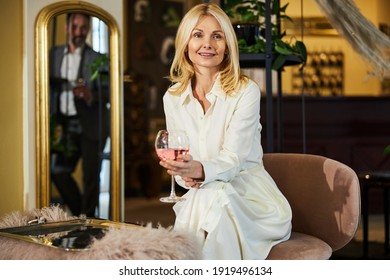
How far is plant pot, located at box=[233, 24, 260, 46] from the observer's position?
2.89 metres

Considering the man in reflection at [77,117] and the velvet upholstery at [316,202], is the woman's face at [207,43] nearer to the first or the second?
the velvet upholstery at [316,202]

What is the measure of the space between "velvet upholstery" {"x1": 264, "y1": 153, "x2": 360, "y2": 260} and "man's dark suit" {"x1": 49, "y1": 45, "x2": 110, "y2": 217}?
155 centimetres

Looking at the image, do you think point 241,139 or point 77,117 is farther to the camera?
point 77,117

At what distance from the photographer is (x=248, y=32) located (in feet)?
9.51

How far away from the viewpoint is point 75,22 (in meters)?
3.36

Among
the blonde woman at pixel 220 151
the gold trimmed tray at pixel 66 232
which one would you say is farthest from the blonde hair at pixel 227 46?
the gold trimmed tray at pixel 66 232

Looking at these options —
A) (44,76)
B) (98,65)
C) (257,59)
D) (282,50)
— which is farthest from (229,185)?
(98,65)

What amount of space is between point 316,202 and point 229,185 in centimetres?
32

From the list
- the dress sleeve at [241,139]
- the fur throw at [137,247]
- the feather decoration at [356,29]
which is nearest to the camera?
the fur throw at [137,247]

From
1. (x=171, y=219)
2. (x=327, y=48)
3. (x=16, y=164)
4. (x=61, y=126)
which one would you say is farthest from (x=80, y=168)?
(x=327, y=48)

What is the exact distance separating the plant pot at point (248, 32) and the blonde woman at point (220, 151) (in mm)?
849

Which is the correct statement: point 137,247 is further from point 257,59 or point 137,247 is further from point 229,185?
point 257,59

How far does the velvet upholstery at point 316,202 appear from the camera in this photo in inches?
75.4

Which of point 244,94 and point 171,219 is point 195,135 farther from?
point 171,219
